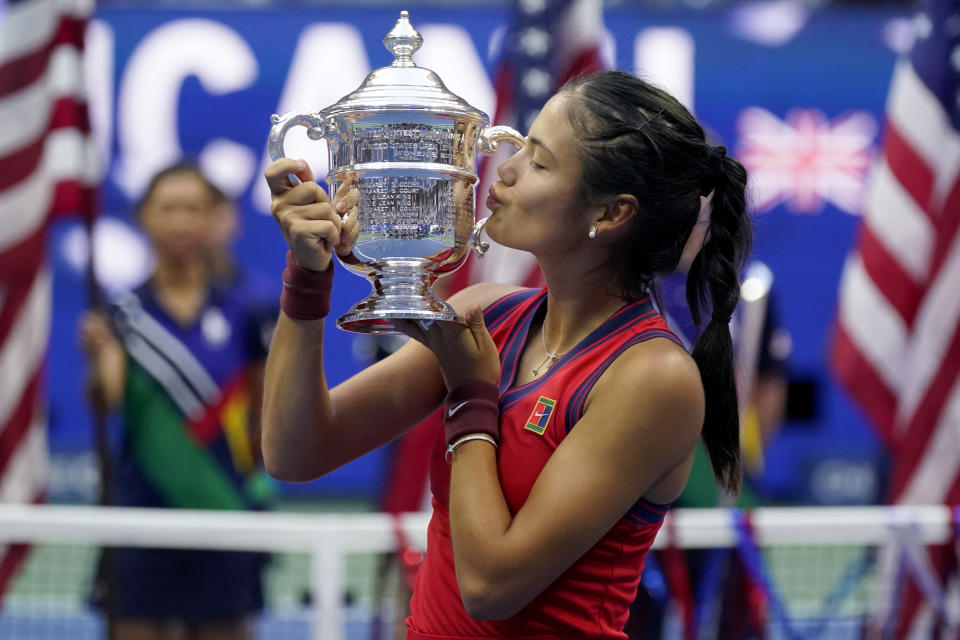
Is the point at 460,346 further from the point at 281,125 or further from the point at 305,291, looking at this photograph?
the point at 281,125

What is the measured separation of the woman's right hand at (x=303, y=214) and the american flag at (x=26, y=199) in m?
2.86

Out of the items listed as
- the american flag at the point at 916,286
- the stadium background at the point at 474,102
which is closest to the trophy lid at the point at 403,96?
the american flag at the point at 916,286

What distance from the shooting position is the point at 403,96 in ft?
6.54

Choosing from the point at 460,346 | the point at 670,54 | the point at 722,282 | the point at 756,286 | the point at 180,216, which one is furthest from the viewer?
the point at 670,54

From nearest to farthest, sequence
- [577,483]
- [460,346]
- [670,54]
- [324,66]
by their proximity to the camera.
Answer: [577,483] → [460,346] → [324,66] → [670,54]

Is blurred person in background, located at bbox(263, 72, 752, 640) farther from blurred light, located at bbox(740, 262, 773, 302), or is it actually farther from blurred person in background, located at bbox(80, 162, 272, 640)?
blurred light, located at bbox(740, 262, 773, 302)

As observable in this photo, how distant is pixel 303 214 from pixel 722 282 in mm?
658

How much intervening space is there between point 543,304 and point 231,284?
8.83 feet

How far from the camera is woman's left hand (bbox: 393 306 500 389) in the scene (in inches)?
75.2

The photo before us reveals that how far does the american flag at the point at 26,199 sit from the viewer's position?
15.0 ft

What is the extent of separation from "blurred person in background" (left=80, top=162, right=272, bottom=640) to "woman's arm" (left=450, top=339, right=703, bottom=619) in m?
2.55

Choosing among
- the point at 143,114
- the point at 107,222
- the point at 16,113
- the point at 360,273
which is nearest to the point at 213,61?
the point at 143,114

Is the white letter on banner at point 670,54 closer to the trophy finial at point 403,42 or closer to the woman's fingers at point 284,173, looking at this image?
the trophy finial at point 403,42

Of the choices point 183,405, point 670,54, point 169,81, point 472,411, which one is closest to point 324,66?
point 169,81
